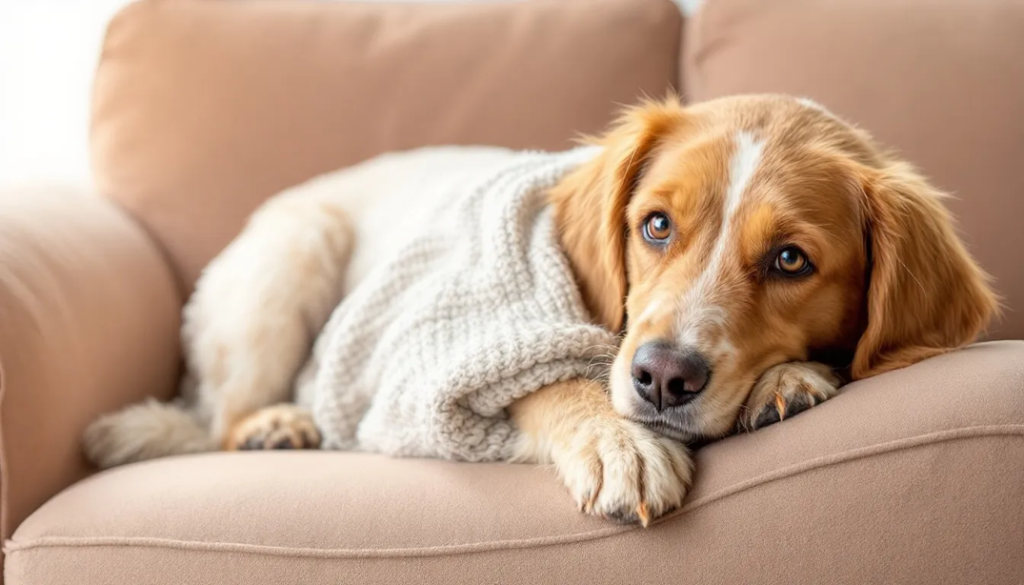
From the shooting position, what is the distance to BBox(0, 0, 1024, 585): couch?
1.23 meters

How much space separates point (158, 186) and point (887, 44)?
2024mm

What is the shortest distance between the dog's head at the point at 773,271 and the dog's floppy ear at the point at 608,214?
0.04m

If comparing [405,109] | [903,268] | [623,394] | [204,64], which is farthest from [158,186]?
[903,268]

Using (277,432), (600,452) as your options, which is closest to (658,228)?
(600,452)

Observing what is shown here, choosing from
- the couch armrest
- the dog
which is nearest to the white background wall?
the couch armrest

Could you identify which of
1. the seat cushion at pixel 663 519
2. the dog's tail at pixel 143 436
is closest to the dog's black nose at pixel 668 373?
the seat cushion at pixel 663 519

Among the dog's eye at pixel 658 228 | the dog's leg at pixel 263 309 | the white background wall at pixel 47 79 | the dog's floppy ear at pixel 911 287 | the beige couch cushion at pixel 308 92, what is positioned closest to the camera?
the dog's floppy ear at pixel 911 287

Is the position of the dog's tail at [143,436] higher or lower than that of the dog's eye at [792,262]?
lower

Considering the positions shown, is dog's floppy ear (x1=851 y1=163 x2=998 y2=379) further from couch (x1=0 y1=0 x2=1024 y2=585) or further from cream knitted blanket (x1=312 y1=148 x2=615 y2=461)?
cream knitted blanket (x1=312 y1=148 x2=615 y2=461)

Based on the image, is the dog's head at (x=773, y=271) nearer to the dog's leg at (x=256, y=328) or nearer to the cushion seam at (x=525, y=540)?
the cushion seam at (x=525, y=540)

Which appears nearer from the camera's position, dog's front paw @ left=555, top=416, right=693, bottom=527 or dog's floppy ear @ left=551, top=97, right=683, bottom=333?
dog's front paw @ left=555, top=416, right=693, bottom=527

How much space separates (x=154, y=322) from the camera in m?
2.19

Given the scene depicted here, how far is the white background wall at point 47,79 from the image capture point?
318 centimetres

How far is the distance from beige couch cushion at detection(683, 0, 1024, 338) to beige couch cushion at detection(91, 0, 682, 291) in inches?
13.0
